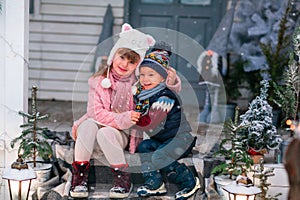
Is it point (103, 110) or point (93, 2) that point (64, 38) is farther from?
point (103, 110)

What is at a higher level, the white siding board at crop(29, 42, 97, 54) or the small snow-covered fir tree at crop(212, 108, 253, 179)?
the white siding board at crop(29, 42, 97, 54)

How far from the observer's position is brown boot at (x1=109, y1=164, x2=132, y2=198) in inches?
158

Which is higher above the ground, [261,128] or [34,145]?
[261,128]

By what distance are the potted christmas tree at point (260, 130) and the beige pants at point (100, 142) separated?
0.99m

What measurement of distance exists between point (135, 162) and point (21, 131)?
3.05 ft

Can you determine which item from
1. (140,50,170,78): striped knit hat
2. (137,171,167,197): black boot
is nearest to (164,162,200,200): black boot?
(137,171,167,197): black boot

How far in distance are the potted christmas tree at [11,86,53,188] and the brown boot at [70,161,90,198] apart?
289 millimetres

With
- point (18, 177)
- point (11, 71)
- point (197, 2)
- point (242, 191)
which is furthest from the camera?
point (197, 2)

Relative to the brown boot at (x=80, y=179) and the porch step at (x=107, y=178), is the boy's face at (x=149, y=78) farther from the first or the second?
the brown boot at (x=80, y=179)

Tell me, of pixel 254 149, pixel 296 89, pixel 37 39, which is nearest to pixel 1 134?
Answer: pixel 254 149

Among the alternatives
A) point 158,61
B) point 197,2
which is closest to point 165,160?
point 158,61

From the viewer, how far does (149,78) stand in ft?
13.5

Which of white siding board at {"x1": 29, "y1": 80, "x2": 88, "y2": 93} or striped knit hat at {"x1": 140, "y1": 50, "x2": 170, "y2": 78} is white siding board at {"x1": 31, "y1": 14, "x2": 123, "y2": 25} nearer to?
white siding board at {"x1": 29, "y1": 80, "x2": 88, "y2": 93}

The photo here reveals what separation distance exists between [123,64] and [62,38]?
3377mm
